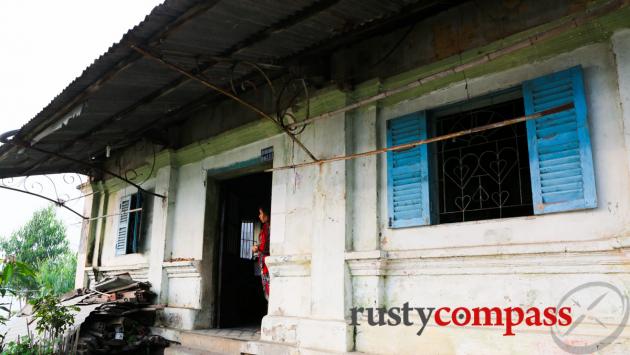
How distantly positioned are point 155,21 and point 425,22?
2457 mm

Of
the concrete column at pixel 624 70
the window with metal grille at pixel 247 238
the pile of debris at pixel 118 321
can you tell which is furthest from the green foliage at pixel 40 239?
the concrete column at pixel 624 70

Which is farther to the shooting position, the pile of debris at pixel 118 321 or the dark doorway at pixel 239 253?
the dark doorway at pixel 239 253

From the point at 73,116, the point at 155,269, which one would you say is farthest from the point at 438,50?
the point at 155,269

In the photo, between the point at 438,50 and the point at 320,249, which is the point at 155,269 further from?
the point at 438,50

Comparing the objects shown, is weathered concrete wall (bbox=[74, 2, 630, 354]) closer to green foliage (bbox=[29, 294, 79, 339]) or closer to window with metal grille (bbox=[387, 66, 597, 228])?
window with metal grille (bbox=[387, 66, 597, 228])

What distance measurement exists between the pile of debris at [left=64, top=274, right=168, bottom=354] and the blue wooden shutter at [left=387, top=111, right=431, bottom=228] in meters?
4.05

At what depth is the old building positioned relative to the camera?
134 inches

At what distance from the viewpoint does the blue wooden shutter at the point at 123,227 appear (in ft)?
26.4

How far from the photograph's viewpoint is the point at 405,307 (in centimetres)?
419

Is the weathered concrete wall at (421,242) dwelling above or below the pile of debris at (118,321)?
above

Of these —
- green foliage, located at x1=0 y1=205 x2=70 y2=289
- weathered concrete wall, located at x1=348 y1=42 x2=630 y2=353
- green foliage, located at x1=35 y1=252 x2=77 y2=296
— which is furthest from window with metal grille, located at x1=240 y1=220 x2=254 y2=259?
green foliage, located at x1=0 y1=205 x2=70 y2=289

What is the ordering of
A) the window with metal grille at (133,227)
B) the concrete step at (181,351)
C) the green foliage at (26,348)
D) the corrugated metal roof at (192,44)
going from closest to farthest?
the corrugated metal roof at (192,44), the concrete step at (181,351), the green foliage at (26,348), the window with metal grille at (133,227)

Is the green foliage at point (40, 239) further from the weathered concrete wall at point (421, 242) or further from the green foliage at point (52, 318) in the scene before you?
the weathered concrete wall at point (421, 242)

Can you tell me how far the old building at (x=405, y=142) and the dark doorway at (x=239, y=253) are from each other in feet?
1.44
